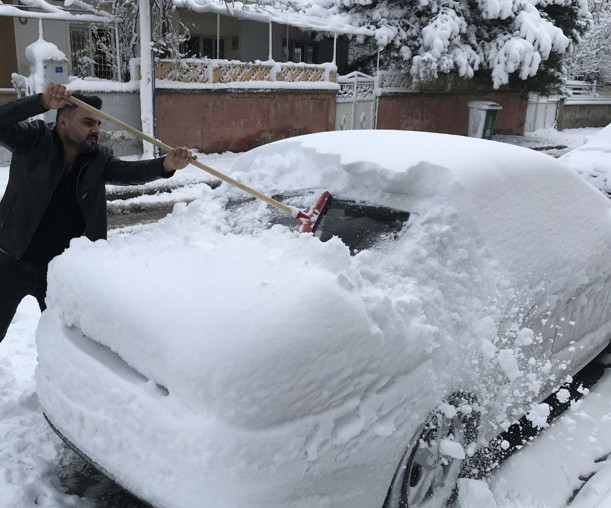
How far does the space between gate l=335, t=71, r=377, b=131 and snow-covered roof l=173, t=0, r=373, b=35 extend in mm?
1211

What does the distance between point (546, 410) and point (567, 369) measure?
22.7 inches

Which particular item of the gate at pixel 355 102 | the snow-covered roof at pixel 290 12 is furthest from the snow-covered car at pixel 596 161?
the gate at pixel 355 102

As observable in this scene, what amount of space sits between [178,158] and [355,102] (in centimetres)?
1414

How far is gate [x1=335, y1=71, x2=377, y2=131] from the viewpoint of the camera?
16484 millimetres

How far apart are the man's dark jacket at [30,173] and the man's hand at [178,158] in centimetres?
38

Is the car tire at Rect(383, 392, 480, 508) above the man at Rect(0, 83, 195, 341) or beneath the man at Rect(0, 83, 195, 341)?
beneath

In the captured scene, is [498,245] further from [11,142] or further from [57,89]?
[11,142]

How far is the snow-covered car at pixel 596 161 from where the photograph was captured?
7.92 meters

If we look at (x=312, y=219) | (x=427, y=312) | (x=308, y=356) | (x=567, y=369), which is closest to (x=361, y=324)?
(x=308, y=356)

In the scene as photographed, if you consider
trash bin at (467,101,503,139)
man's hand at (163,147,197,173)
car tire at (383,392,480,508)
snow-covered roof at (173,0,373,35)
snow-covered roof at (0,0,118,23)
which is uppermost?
snow-covered roof at (173,0,373,35)

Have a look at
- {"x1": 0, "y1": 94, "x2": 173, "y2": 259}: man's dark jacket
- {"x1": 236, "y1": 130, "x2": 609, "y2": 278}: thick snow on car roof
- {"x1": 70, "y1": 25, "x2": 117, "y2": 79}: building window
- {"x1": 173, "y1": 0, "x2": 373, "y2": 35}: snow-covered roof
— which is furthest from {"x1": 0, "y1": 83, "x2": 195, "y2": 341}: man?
{"x1": 70, "y1": 25, "x2": 117, "y2": 79}: building window

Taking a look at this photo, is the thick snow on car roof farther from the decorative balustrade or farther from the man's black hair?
the decorative balustrade

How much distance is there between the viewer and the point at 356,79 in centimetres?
1669

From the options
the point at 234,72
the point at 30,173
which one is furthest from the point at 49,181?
the point at 234,72
